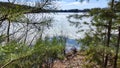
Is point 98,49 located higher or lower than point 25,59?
lower

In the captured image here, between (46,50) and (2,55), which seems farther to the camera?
(46,50)

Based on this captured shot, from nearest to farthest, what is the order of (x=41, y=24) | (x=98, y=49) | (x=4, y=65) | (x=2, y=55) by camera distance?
(x=2, y=55) → (x=4, y=65) → (x=41, y=24) → (x=98, y=49)

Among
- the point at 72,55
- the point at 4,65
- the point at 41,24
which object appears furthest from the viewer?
the point at 72,55

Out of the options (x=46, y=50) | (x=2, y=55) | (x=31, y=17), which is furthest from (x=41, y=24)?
(x=2, y=55)

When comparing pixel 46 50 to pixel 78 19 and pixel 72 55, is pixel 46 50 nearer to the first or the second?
pixel 78 19

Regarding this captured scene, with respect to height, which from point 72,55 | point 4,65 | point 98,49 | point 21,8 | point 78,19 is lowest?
point 72,55

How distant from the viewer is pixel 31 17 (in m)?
2.36

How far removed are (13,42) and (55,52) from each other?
0.22 metres

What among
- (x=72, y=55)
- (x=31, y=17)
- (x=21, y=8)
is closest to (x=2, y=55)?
(x=21, y=8)

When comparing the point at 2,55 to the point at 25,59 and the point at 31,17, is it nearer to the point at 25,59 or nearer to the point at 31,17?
the point at 25,59

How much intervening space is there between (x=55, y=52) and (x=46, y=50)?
0.06 m

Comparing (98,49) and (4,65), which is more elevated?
(4,65)

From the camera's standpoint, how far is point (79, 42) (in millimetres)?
7898

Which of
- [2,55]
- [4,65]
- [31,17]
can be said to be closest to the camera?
[2,55]
